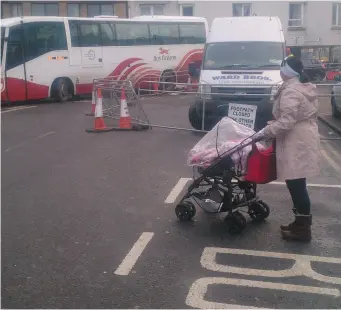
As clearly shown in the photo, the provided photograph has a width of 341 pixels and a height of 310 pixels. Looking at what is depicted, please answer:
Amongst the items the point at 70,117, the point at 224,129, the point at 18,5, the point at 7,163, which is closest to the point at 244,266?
the point at 224,129

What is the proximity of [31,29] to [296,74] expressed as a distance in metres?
16.0

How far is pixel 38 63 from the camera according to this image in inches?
761

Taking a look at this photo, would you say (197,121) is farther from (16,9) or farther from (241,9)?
(16,9)

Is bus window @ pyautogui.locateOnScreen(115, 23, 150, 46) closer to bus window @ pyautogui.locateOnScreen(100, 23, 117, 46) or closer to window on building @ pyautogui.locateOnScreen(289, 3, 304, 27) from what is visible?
bus window @ pyautogui.locateOnScreen(100, 23, 117, 46)

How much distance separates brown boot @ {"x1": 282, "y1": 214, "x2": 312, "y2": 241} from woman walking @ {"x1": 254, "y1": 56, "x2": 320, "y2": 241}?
9.5 inches

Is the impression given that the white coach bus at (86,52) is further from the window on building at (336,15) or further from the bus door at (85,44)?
the window on building at (336,15)

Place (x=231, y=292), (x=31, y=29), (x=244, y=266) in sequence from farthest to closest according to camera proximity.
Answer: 1. (x=31, y=29)
2. (x=244, y=266)
3. (x=231, y=292)

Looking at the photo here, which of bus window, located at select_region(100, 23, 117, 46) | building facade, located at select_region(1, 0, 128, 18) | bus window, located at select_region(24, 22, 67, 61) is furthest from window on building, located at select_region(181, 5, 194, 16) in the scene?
bus window, located at select_region(24, 22, 67, 61)

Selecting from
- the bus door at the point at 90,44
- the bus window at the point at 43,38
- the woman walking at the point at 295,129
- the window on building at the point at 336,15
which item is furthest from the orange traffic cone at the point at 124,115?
the window on building at the point at 336,15

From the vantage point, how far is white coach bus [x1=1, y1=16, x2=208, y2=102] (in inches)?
739

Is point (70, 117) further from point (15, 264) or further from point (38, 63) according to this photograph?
point (15, 264)

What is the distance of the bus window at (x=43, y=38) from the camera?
62.5ft

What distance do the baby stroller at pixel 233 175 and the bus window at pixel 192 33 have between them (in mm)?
20247

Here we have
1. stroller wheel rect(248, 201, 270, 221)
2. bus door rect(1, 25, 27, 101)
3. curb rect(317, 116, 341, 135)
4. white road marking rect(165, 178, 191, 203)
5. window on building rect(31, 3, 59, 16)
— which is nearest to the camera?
stroller wheel rect(248, 201, 270, 221)
